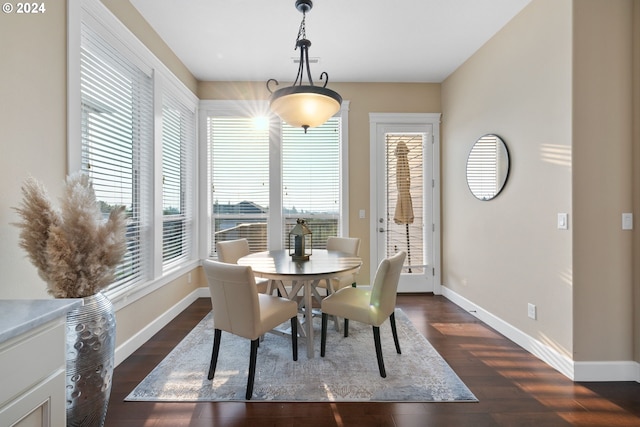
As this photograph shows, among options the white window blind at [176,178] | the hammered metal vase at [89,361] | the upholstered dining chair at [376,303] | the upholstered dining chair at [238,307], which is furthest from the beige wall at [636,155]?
the white window blind at [176,178]

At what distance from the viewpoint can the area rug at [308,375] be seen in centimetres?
196

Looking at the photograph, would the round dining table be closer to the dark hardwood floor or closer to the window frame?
the dark hardwood floor

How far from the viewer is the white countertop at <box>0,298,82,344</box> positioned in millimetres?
870

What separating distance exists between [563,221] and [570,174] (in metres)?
0.35

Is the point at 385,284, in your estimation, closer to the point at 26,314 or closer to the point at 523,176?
the point at 523,176

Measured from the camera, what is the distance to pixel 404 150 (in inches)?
165

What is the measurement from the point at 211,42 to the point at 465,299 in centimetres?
403

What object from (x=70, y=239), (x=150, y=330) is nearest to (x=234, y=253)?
(x=150, y=330)

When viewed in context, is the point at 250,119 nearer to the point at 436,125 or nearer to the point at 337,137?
the point at 337,137

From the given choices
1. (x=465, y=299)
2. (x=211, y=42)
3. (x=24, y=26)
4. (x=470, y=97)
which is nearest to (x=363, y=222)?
(x=465, y=299)

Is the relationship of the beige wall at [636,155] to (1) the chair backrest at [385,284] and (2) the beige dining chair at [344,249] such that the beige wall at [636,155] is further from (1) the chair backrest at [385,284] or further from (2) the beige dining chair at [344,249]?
(2) the beige dining chair at [344,249]

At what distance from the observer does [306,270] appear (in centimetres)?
230

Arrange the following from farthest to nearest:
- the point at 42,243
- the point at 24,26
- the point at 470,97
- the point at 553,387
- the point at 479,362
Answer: the point at 470,97, the point at 479,362, the point at 553,387, the point at 24,26, the point at 42,243

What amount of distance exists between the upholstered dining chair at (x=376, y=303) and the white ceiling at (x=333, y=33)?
215 cm
